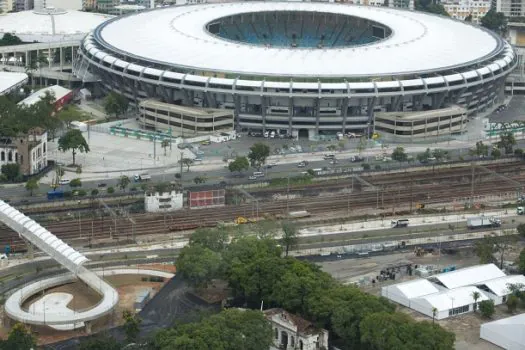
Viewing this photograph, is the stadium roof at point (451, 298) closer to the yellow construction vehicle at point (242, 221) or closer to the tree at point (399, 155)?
the yellow construction vehicle at point (242, 221)

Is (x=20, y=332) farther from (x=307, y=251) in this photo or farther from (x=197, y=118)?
(x=197, y=118)

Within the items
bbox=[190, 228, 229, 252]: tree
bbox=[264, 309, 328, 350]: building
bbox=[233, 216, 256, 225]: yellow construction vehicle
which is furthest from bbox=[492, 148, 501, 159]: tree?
bbox=[264, 309, 328, 350]: building

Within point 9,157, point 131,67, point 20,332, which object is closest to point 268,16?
point 131,67

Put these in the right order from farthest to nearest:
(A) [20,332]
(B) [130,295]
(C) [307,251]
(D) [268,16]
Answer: (D) [268,16] < (C) [307,251] < (B) [130,295] < (A) [20,332]

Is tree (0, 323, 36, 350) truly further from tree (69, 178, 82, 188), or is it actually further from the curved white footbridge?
tree (69, 178, 82, 188)

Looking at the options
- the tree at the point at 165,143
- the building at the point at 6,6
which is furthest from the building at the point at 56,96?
the building at the point at 6,6

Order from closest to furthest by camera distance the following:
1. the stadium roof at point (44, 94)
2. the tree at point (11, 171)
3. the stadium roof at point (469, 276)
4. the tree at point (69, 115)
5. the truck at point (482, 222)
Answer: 1. the stadium roof at point (469, 276)
2. the truck at point (482, 222)
3. the tree at point (11, 171)
4. the tree at point (69, 115)
5. the stadium roof at point (44, 94)

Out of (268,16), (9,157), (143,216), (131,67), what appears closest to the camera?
(143,216)

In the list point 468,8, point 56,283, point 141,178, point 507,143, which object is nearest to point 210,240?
point 56,283
